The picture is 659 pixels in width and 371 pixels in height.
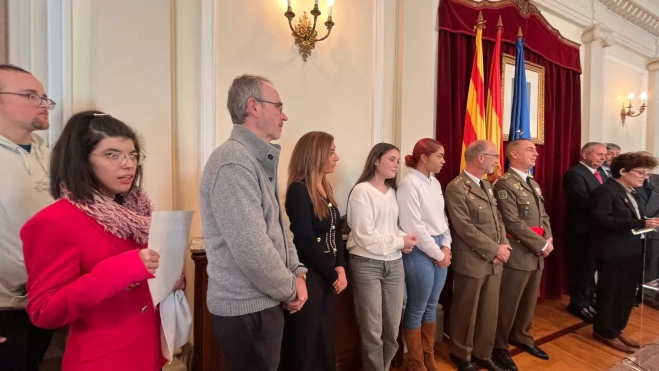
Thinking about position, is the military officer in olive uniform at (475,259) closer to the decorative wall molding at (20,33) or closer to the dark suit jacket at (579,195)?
the dark suit jacket at (579,195)

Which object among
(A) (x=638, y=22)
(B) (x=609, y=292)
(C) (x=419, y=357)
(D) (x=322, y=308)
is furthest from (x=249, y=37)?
(A) (x=638, y=22)

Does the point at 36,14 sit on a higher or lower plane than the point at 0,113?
higher

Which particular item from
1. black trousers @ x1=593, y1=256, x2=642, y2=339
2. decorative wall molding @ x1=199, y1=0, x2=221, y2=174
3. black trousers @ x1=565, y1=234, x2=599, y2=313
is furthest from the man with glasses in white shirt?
black trousers @ x1=565, y1=234, x2=599, y2=313

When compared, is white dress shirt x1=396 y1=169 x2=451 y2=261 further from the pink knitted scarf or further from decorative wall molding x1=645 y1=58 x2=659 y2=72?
decorative wall molding x1=645 y1=58 x2=659 y2=72

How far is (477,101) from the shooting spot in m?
2.63

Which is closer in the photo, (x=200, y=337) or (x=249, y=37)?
(x=200, y=337)

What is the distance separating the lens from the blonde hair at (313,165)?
5.22ft

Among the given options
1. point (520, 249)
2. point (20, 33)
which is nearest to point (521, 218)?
point (520, 249)

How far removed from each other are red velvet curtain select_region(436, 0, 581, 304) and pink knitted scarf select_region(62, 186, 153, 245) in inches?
86.5

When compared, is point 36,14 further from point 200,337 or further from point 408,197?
point 408,197

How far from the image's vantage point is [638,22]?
14.2 feet

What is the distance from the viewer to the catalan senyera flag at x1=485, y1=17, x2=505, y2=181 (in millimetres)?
2695

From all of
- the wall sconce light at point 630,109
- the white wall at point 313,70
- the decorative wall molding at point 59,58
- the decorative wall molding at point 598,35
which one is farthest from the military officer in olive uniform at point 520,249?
the wall sconce light at point 630,109

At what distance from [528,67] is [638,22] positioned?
263 cm
